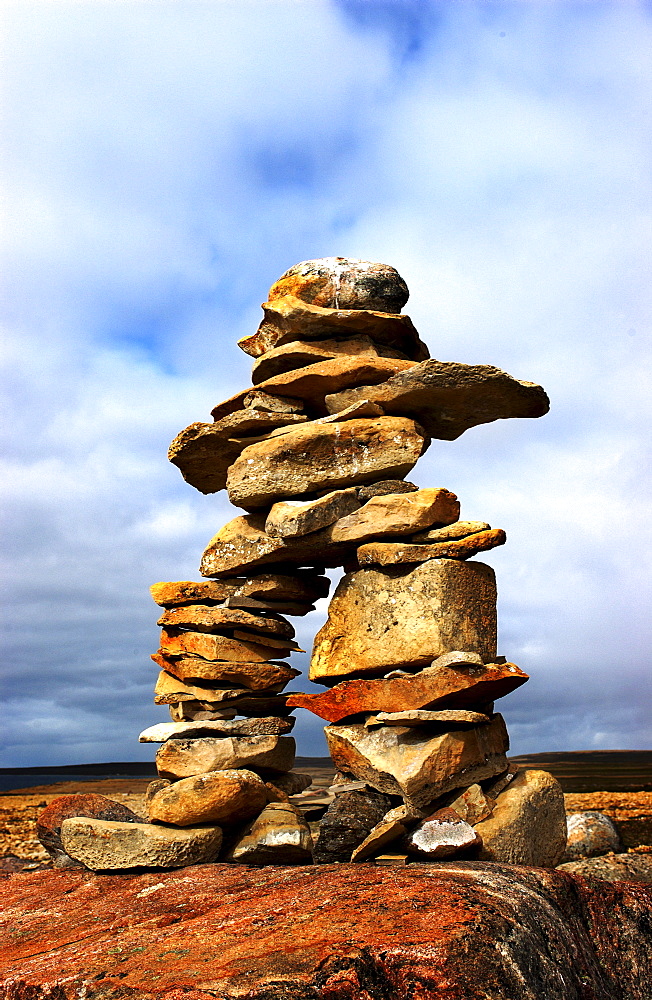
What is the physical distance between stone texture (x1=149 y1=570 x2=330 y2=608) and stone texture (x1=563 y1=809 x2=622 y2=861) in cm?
559

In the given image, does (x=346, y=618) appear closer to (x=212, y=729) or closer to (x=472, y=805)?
(x=212, y=729)

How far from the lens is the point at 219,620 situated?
38.8 ft

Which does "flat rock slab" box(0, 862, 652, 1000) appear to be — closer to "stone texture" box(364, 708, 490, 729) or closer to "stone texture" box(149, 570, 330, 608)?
"stone texture" box(364, 708, 490, 729)

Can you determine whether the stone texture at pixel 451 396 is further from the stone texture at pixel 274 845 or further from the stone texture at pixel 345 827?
the stone texture at pixel 274 845

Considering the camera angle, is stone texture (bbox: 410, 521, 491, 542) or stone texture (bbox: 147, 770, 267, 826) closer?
stone texture (bbox: 147, 770, 267, 826)

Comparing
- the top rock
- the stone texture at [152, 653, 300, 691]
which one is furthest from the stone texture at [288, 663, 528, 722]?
the top rock

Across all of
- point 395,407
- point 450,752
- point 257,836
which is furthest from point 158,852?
point 395,407

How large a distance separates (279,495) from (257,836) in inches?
177

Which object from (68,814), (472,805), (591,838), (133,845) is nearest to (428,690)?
(472,805)

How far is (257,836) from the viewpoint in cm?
1062

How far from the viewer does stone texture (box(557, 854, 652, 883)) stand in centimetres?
1102

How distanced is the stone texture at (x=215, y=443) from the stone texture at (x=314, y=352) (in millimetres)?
837

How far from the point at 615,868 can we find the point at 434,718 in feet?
12.6

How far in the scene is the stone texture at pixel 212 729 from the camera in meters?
11.5
